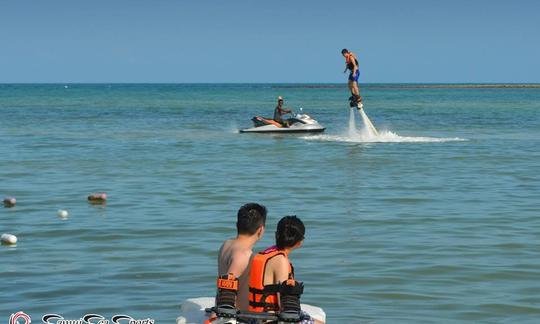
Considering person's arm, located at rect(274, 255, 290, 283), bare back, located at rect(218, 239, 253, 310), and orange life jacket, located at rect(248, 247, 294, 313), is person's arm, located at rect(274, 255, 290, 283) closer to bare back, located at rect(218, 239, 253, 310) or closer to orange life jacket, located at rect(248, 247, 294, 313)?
orange life jacket, located at rect(248, 247, 294, 313)

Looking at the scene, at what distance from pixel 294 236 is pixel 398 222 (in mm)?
9183

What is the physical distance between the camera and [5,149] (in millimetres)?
32438

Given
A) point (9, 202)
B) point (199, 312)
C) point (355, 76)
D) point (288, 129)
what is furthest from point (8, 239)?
point (288, 129)

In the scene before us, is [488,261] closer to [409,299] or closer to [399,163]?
[409,299]

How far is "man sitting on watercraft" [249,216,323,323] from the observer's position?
265 inches

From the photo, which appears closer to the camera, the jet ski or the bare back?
the bare back

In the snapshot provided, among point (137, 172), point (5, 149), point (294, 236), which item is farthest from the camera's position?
point (5, 149)

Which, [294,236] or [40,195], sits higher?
[294,236]

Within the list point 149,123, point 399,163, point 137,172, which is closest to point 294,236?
point 137,172

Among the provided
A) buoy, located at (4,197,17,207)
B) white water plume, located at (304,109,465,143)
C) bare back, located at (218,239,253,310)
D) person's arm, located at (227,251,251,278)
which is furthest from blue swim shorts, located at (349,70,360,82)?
person's arm, located at (227,251,251,278)

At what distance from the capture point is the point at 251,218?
7180 millimetres

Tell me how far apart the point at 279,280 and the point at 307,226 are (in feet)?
28.9

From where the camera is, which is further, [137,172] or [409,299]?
[137,172]

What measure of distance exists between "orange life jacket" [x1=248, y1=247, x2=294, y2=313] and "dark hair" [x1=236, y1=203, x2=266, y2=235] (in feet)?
1.13
